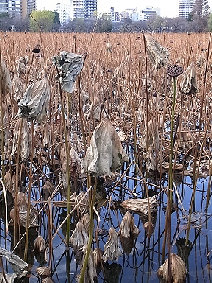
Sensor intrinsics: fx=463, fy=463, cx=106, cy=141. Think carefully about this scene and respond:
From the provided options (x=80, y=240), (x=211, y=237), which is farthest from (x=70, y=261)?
(x=211, y=237)

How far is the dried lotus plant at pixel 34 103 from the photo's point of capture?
1287 millimetres

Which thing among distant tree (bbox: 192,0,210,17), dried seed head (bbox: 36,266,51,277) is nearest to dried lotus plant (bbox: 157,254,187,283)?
dried seed head (bbox: 36,266,51,277)

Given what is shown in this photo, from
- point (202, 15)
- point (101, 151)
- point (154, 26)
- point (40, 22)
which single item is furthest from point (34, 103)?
point (202, 15)

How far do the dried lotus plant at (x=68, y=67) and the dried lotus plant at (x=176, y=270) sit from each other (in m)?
0.77

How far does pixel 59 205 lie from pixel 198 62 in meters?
2.18

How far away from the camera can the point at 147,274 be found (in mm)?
1784

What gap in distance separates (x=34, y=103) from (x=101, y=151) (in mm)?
279

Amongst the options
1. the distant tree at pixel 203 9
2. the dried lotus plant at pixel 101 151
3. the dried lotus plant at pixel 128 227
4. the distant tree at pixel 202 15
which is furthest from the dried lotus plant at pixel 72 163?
the distant tree at pixel 203 9

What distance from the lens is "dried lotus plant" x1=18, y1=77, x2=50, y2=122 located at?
4.22ft

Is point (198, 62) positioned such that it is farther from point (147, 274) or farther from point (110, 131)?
point (110, 131)

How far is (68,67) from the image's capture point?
1.26 m

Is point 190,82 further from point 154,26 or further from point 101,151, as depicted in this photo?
point 154,26

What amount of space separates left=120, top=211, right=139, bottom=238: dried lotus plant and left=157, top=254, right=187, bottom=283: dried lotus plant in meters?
0.31

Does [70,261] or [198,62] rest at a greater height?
[198,62]
